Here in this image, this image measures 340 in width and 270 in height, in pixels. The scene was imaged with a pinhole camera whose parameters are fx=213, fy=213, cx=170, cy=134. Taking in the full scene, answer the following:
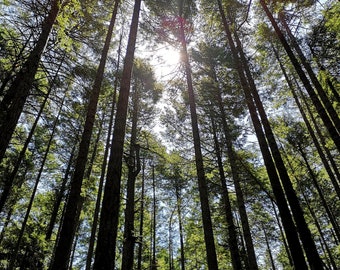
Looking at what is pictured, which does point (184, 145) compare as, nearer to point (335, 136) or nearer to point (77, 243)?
point (335, 136)

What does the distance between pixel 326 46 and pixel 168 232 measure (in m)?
21.7

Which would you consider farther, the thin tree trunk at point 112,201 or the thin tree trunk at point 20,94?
the thin tree trunk at point 20,94

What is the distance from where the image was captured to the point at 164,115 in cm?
1264

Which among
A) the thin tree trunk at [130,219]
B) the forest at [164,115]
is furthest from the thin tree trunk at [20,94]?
the thin tree trunk at [130,219]

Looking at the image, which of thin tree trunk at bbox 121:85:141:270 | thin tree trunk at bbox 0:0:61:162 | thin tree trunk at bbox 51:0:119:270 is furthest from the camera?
thin tree trunk at bbox 121:85:141:270

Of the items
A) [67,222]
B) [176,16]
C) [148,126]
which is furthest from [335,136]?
[148,126]

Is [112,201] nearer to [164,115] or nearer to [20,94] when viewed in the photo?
[20,94]

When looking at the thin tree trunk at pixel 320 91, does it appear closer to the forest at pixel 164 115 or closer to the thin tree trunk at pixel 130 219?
the forest at pixel 164 115

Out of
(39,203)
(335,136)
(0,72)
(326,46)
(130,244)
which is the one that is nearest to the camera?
(335,136)

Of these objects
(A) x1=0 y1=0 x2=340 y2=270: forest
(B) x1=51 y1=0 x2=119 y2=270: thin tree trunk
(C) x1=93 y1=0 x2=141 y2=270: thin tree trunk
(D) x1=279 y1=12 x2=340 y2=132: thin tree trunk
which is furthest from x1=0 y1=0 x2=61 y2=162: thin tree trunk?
(D) x1=279 y1=12 x2=340 y2=132: thin tree trunk

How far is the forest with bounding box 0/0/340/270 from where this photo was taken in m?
5.30

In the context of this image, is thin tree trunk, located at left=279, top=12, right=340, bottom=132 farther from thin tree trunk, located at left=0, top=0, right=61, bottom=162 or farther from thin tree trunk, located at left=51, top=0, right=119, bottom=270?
thin tree trunk, located at left=0, top=0, right=61, bottom=162

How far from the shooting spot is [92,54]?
9789mm

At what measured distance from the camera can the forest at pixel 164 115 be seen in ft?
17.4
